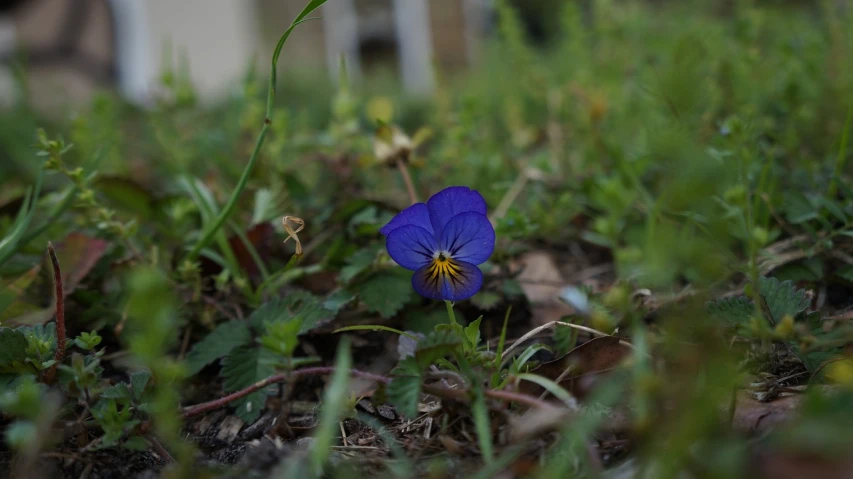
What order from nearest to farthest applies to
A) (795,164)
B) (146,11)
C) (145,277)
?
(145,277), (795,164), (146,11)

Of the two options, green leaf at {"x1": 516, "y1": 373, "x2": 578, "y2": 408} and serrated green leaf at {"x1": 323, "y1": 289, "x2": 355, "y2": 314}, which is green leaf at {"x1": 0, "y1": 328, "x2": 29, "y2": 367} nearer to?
serrated green leaf at {"x1": 323, "y1": 289, "x2": 355, "y2": 314}

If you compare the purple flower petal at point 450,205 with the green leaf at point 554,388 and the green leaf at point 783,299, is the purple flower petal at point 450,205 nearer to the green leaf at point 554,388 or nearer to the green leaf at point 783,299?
the green leaf at point 554,388

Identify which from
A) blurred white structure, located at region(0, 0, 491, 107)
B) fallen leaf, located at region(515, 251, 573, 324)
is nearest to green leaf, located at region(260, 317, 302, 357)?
fallen leaf, located at region(515, 251, 573, 324)

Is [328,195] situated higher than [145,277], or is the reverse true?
[145,277]

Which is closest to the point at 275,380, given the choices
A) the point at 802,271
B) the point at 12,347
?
the point at 12,347

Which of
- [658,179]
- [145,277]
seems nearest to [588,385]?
[145,277]

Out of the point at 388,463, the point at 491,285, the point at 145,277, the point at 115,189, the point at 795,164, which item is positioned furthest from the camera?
the point at 795,164

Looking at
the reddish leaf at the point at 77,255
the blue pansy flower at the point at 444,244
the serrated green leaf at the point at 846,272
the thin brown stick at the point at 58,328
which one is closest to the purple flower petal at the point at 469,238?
the blue pansy flower at the point at 444,244

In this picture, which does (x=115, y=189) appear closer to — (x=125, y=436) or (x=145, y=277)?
(x=125, y=436)

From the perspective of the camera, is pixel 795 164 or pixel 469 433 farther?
pixel 795 164
